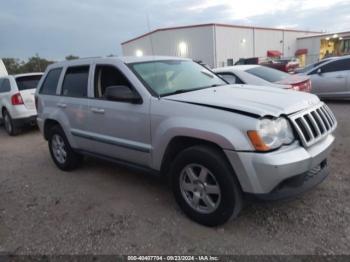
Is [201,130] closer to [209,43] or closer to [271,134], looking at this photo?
[271,134]

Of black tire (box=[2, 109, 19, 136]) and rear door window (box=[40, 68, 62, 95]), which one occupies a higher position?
rear door window (box=[40, 68, 62, 95])

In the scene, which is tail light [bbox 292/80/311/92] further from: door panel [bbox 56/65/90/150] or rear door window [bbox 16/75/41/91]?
rear door window [bbox 16/75/41/91]

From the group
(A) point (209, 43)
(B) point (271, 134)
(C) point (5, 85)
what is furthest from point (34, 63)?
(B) point (271, 134)

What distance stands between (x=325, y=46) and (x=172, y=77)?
47.2 metres

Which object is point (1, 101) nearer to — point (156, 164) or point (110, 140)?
point (110, 140)

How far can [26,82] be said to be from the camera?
848 centimetres

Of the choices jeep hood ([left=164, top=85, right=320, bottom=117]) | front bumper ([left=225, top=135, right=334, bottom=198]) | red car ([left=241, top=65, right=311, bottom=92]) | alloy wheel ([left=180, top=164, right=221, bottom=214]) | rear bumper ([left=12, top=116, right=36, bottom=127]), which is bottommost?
rear bumper ([left=12, top=116, right=36, bottom=127])

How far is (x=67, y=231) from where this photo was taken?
10.6 ft

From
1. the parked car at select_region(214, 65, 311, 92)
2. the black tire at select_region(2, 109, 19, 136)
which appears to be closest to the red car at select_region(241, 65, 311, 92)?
the parked car at select_region(214, 65, 311, 92)

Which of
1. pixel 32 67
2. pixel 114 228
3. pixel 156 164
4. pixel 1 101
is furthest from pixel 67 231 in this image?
pixel 32 67

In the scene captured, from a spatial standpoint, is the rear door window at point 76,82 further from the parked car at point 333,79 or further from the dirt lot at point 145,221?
the parked car at point 333,79

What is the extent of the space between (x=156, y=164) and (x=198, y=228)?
0.84m

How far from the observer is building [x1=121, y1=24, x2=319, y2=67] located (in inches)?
1384

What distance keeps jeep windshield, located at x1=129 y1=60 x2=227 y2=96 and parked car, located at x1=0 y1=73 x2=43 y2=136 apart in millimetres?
5449
